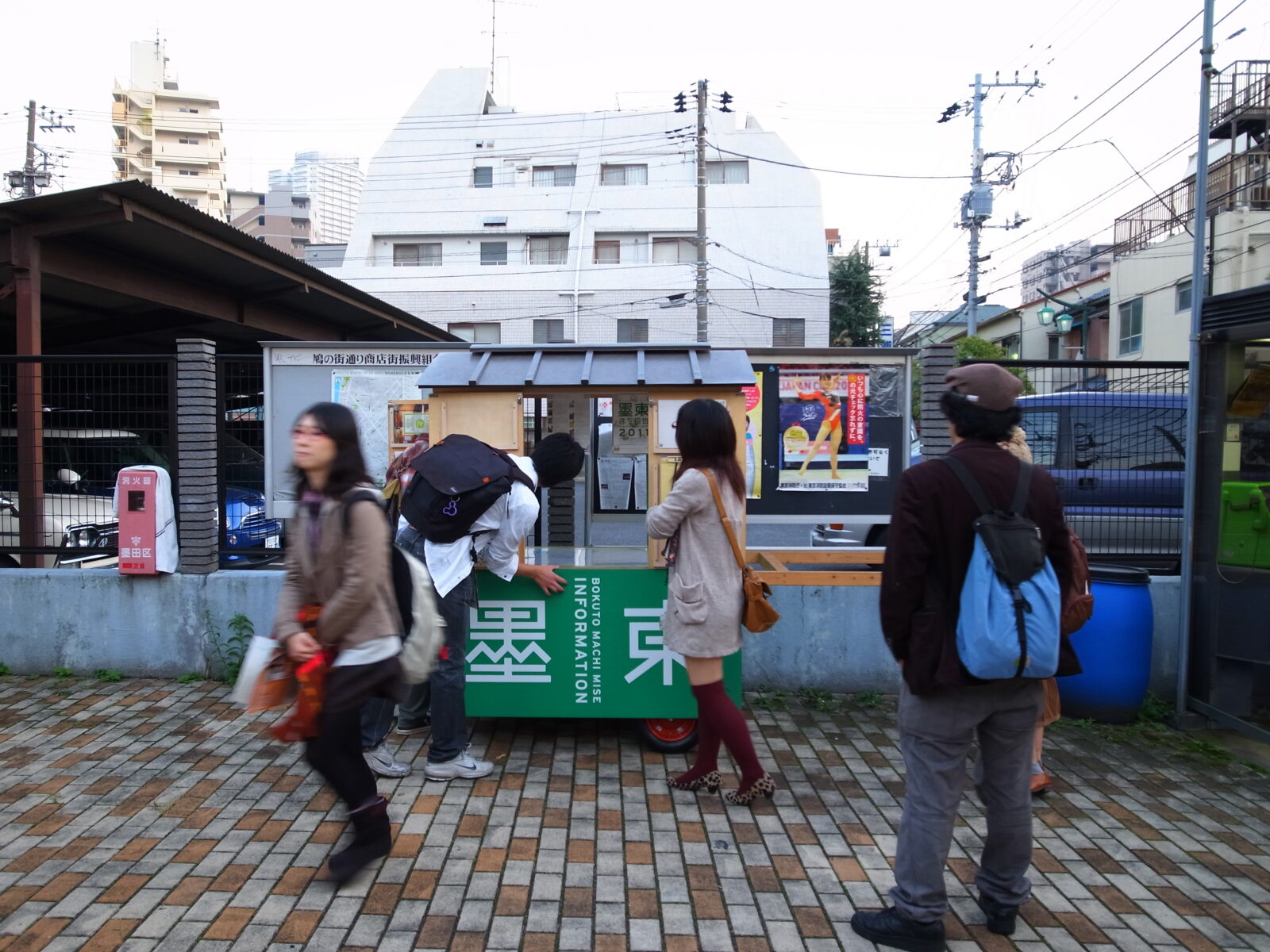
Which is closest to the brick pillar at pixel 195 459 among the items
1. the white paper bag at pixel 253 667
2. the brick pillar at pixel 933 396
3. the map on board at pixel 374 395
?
the map on board at pixel 374 395

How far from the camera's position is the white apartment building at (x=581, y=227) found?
3238cm

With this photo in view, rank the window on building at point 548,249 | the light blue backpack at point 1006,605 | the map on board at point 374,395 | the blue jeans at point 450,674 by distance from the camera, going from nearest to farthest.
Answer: the light blue backpack at point 1006,605
the blue jeans at point 450,674
the map on board at point 374,395
the window on building at point 548,249

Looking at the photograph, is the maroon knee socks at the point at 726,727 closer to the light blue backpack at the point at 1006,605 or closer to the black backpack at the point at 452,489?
the black backpack at the point at 452,489

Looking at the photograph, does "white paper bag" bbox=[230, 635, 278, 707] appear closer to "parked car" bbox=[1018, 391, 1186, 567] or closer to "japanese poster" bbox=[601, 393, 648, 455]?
"japanese poster" bbox=[601, 393, 648, 455]

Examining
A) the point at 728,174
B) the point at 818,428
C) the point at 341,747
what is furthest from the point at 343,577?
the point at 728,174

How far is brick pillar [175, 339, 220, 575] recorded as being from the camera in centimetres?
612

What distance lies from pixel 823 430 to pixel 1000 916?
158 inches

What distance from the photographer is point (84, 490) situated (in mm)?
6562

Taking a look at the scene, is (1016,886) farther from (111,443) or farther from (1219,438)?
(111,443)

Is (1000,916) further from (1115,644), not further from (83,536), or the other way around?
(83,536)

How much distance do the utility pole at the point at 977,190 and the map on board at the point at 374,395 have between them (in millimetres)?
26637

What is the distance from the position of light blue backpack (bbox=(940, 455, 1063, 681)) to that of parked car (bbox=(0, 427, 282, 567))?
5082 millimetres

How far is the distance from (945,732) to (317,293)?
39.9 feet

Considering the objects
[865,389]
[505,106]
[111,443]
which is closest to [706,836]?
[865,389]
